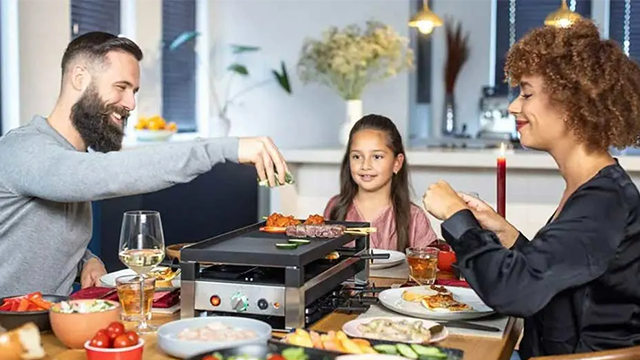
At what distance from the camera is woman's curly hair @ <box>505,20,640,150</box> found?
181 cm

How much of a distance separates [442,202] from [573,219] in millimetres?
283

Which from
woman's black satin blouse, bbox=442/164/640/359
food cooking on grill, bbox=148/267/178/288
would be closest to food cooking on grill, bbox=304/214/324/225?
food cooking on grill, bbox=148/267/178/288

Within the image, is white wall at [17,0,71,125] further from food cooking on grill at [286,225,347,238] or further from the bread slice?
the bread slice

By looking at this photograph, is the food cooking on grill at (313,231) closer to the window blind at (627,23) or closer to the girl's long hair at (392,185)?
the girl's long hair at (392,185)

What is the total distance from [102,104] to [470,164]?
243 centimetres

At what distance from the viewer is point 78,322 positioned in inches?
61.6

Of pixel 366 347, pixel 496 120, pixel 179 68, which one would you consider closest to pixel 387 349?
pixel 366 347

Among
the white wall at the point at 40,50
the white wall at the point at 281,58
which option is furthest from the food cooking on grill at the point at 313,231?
the white wall at the point at 281,58

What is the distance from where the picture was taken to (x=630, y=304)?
71.0 inches

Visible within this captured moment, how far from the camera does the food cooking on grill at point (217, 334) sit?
→ 61.0 inches

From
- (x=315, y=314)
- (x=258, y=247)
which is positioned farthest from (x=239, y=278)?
(x=315, y=314)

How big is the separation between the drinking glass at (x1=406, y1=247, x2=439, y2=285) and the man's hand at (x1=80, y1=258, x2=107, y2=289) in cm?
88

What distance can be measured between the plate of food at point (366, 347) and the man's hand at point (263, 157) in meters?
0.45

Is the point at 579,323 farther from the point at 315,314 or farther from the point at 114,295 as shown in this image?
the point at 114,295
